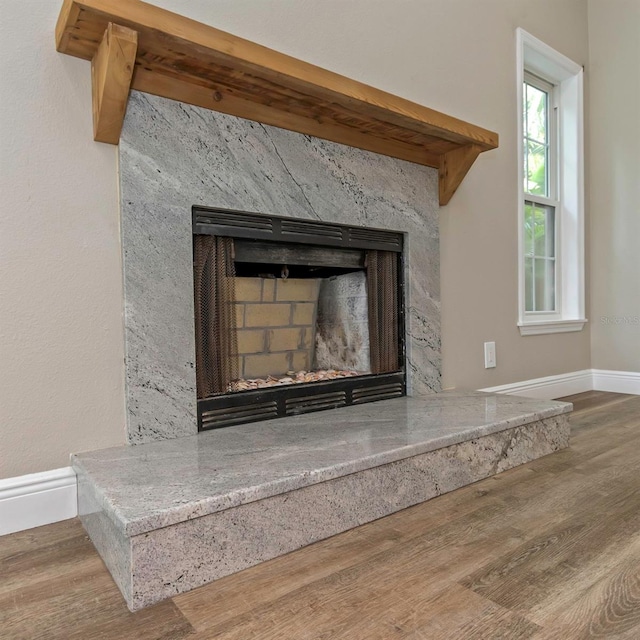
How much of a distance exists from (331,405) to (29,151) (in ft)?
4.06

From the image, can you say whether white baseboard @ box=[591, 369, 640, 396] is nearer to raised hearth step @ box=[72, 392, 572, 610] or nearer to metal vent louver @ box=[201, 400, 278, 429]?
raised hearth step @ box=[72, 392, 572, 610]

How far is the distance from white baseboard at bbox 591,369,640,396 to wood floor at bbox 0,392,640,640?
1.99 m

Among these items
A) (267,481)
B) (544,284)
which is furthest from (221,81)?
(544,284)

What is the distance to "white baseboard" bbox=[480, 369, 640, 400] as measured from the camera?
8.93 feet

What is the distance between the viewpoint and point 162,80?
1420 mm

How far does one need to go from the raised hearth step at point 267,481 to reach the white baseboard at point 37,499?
60 mm

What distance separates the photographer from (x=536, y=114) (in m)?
3.05

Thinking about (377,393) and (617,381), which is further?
(617,381)

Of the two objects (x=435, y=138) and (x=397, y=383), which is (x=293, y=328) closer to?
(x=397, y=383)

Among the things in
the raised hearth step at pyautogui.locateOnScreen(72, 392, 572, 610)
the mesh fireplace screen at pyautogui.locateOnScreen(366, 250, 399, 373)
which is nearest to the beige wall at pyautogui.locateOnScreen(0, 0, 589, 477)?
the raised hearth step at pyautogui.locateOnScreen(72, 392, 572, 610)

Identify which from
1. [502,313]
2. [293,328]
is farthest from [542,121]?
[293,328]

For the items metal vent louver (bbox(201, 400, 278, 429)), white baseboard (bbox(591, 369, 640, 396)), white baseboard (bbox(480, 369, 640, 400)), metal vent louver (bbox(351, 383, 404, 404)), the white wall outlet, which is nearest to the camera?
metal vent louver (bbox(201, 400, 278, 429))

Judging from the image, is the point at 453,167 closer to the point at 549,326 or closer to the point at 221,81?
the point at 221,81

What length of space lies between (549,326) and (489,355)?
65 cm
